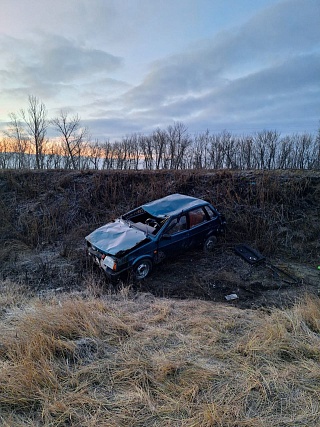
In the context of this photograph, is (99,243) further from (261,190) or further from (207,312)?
(261,190)

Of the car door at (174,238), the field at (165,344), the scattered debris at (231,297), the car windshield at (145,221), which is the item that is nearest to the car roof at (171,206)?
the car windshield at (145,221)

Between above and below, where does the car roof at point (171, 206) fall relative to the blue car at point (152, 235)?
above

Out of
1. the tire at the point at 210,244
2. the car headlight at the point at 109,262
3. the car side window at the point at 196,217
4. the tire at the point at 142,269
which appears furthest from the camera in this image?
the tire at the point at 210,244

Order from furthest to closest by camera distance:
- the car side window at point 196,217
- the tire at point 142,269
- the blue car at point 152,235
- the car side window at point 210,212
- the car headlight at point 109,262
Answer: the car side window at point 210,212, the car side window at point 196,217, the tire at point 142,269, the blue car at point 152,235, the car headlight at point 109,262

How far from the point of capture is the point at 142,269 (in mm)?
5863

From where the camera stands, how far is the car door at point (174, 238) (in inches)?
240

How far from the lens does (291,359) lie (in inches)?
108

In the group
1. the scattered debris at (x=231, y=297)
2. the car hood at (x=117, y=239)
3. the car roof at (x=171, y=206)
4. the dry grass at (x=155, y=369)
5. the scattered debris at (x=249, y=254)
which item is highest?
the car roof at (x=171, y=206)

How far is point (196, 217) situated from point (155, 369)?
4.77m

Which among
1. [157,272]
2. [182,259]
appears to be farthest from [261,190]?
[157,272]

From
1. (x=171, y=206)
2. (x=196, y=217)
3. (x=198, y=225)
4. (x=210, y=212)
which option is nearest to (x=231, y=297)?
(x=198, y=225)

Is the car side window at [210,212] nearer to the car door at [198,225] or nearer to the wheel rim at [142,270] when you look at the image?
the car door at [198,225]

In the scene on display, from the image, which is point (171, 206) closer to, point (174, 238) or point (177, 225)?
point (177, 225)

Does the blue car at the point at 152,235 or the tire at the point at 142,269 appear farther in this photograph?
the tire at the point at 142,269
